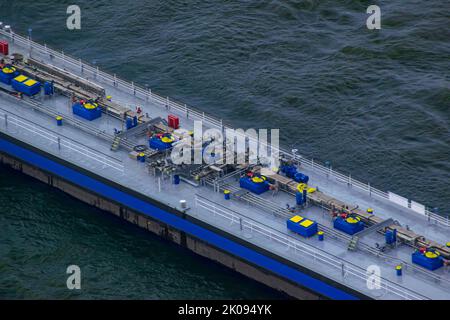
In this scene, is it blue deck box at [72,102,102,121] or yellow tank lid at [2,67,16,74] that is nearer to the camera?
blue deck box at [72,102,102,121]

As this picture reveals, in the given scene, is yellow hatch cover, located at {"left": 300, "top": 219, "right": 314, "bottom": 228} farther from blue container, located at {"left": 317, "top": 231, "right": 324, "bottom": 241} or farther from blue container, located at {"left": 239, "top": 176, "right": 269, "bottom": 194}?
blue container, located at {"left": 239, "top": 176, "right": 269, "bottom": 194}

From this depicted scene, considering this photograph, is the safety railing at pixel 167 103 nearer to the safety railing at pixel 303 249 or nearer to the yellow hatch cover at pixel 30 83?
the yellow hatch cover at pixel 30 83

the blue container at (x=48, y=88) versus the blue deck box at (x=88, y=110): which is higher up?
the blue container at (x=48, y=88)

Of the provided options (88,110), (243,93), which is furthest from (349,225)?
(243,93)

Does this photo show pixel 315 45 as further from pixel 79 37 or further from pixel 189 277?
pixel 189 277

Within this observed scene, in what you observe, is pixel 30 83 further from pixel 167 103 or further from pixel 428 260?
pixel 428 260

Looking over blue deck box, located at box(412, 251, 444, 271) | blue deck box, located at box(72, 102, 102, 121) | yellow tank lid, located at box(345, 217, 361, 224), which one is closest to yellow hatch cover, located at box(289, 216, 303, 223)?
yellow tank lid, located at box(345, 217, 361, 224)

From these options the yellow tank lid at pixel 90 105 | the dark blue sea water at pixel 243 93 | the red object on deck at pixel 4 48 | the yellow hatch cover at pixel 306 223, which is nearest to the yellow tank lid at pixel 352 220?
the yellow hatch cover at pixel 306 223
